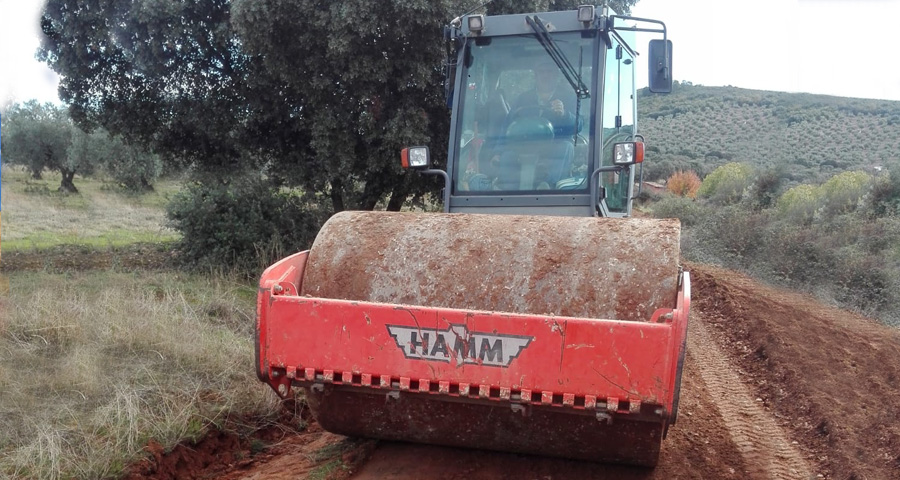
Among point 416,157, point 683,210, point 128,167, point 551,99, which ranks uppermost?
point 551,99

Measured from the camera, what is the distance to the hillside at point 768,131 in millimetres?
26500

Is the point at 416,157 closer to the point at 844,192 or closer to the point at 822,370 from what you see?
the point at 822,370

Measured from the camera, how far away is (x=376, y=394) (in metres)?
3.99

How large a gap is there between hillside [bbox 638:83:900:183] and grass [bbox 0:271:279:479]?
17.4 meters

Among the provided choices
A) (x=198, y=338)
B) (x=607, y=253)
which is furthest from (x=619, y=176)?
(x=198, y=338)

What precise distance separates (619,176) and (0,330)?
5.38 m

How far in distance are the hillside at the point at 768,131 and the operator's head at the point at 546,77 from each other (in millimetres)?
16108

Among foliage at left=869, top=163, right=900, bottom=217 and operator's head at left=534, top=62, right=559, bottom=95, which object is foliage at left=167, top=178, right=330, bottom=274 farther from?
foliage at left=869, top=163, right=900, bottom=217

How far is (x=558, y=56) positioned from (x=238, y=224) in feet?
20.4

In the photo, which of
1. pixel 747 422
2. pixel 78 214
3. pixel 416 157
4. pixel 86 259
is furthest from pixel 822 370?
pixel 78 214

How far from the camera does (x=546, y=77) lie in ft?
19.1

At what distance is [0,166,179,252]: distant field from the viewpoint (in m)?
15.4

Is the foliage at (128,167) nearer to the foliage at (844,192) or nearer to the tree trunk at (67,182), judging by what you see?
the tree trunk at (67,182)

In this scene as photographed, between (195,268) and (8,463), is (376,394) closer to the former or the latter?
(8,463)
